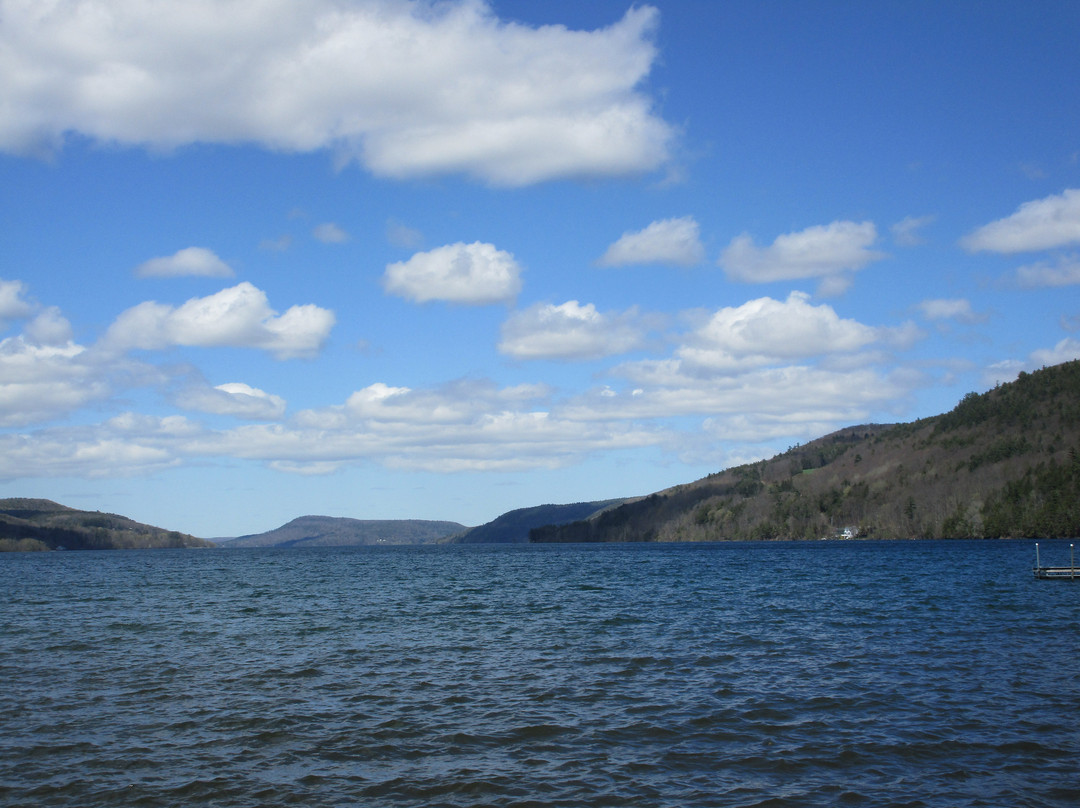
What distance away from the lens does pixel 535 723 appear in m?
25.3

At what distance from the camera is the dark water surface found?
64.7 ft

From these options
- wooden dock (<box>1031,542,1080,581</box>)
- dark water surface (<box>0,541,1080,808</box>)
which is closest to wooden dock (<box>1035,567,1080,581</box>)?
wooden dock (<box>1031,542,1080,581</box>)

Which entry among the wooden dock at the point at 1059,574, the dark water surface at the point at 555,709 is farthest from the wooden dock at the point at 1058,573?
the dark water surface at the point at 555,709

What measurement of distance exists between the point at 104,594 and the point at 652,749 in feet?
253

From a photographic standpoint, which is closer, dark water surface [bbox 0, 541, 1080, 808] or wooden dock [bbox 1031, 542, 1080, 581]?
dark water surface [bbox 0, 541, 1080, 808]

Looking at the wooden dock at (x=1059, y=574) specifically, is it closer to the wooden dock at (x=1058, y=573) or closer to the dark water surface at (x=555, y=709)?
the wooden dock at (x=1058, y=573)

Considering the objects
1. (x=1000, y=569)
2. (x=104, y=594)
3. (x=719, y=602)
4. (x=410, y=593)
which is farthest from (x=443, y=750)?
(x=1000, y=569)

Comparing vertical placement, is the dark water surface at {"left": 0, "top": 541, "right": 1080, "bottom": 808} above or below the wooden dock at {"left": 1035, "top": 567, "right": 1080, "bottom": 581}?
above

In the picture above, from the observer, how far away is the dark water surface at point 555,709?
64.7 feet

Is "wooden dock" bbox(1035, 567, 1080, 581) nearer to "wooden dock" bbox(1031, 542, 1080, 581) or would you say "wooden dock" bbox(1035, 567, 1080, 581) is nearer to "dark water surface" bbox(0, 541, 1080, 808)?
"wooden dock" bbox(1031, 542, 1080, 581)

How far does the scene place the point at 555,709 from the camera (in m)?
27.1

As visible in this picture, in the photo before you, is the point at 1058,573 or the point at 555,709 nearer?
the point at 555,709

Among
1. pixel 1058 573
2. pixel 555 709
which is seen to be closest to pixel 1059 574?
pixel 1058 573

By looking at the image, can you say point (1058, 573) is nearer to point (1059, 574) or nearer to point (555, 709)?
point (1059, 574)
